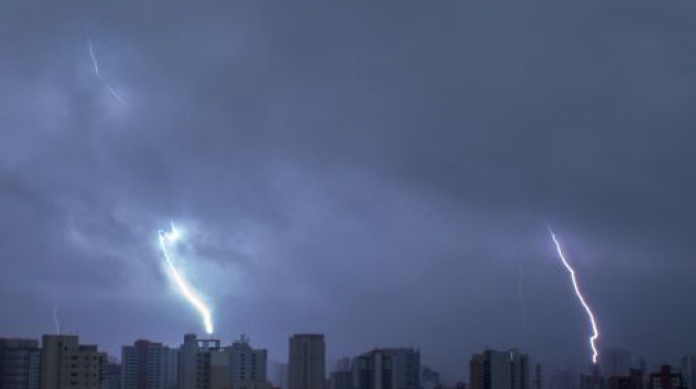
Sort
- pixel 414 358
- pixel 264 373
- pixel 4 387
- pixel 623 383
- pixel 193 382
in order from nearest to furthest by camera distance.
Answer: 1. pixel 4 387
2. pixel 193 382
3. pixel 264 373
4. pixel 623 383
5. pixel 414 358

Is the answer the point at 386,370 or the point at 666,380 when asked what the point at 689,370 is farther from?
the point at 386,370

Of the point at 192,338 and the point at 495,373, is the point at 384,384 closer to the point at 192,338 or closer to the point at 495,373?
the point at 495,373

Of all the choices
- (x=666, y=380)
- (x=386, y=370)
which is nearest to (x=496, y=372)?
(x=386, y=370)

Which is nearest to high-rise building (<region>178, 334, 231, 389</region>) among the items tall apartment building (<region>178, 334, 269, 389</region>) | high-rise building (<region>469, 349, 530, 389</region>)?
tall apartment building (<region>178, 334, 269, 389</region>)

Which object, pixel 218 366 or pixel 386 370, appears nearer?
pixel 218 366

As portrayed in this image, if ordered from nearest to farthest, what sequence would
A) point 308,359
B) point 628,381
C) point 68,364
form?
point 68,364 < point 308,359 < point 628,381

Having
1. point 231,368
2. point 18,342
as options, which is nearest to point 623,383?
point 231,368

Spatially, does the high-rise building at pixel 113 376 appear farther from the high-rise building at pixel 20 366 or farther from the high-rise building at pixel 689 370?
the high-rise building at pixel 689 370
